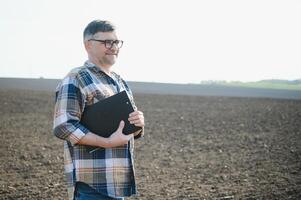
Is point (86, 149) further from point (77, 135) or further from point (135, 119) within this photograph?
point (135, 119)

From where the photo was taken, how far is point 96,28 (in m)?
2.56

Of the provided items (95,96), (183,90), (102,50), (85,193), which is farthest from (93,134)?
(183,90)

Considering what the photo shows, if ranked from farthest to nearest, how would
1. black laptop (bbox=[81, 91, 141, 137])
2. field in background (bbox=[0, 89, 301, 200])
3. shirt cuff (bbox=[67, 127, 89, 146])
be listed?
field in background (bbox=[0, 89, 301, 200])
black laptop (bbox=[81, 91, 141, 137])
shirt cuff (bbox=[67, 127, 89, 146])

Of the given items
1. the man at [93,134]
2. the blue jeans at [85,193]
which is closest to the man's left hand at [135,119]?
the man at [93,134]

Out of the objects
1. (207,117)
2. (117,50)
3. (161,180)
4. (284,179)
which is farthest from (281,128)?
(117,50)

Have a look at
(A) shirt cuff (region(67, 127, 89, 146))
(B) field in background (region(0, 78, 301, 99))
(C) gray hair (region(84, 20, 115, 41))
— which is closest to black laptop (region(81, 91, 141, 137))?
(A) shirt cuff (region(67, 127, 89, 146))

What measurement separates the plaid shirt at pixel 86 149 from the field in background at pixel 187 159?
3.32 metres

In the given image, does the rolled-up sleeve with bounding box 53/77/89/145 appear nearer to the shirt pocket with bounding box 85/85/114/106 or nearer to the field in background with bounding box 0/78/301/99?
the shirt pocket with bounding box 85/85/114/106

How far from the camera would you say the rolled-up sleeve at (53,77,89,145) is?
2.36 metres

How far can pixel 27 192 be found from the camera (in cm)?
588

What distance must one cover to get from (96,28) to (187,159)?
6126 mm

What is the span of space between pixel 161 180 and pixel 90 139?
14.7 ft

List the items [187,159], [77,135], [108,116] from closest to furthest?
[77,135] → [108,116] → [187,159]

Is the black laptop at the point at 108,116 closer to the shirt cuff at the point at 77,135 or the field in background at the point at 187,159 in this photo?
the shirt cuff at the point at 77,135
